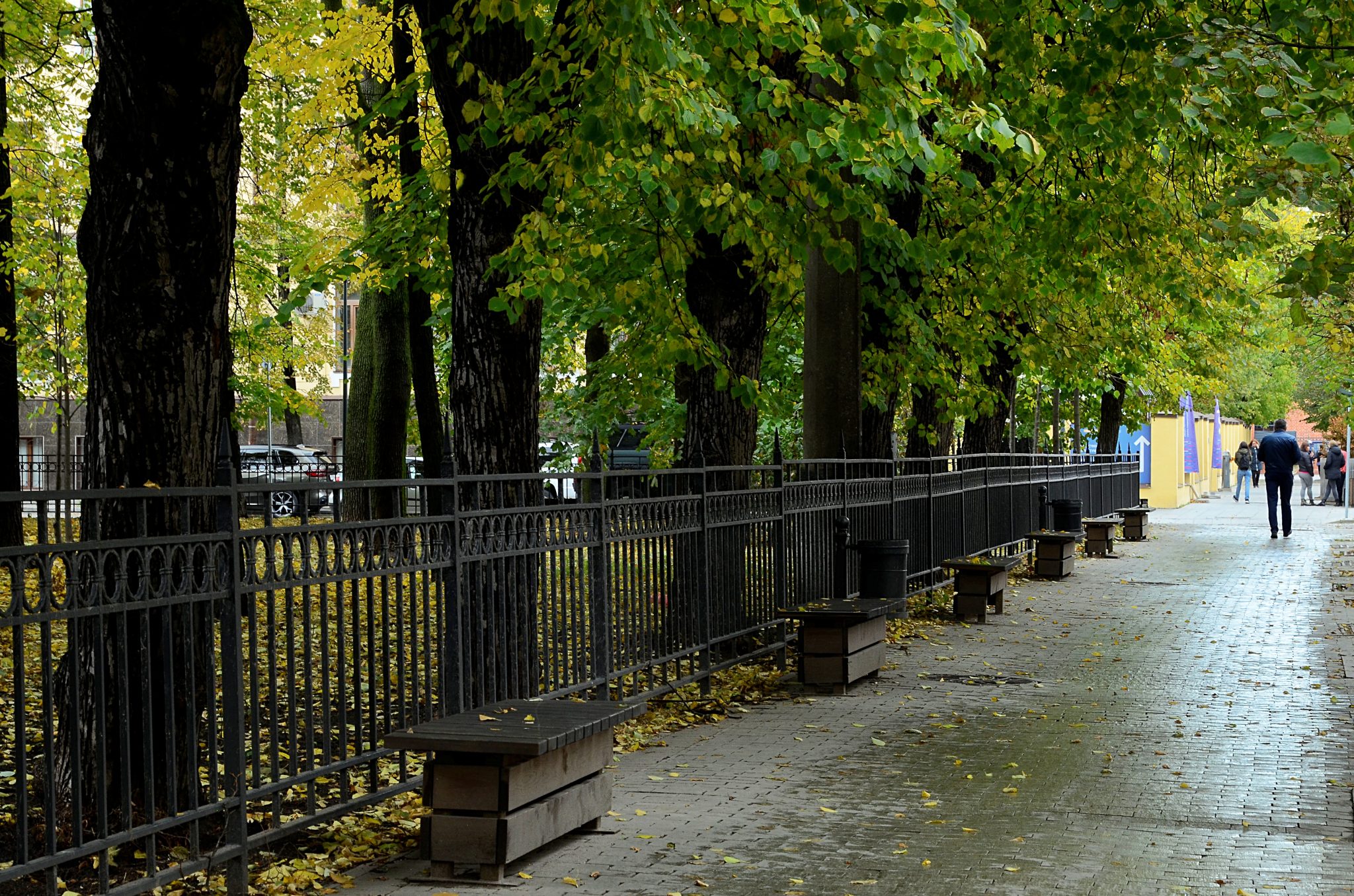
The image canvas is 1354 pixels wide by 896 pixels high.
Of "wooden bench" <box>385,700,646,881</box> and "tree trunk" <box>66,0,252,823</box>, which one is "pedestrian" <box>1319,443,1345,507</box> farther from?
"tree trunk" <box>66,0,252,823</box>

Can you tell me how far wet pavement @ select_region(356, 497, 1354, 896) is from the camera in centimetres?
632

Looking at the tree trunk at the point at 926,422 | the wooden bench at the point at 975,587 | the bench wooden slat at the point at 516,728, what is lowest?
the wooden bench at the point at 975,587

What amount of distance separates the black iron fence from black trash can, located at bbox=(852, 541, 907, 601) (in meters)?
1.53

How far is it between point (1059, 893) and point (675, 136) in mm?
5961

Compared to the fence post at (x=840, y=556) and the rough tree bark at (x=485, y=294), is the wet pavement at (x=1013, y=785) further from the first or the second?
the rough tree bark at (x=485, y=294)

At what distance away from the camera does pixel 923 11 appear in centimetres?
890

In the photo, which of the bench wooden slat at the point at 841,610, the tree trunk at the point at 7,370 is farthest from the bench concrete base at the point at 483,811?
the tree trunk at the point at 7,370

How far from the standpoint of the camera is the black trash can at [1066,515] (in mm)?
25375

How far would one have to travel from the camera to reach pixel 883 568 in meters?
13.7

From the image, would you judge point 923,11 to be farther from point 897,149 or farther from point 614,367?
point 614,367

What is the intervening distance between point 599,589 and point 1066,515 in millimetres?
17595

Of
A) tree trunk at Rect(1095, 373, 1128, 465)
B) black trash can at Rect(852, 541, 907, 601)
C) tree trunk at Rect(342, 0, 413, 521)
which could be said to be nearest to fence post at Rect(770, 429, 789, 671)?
black trash can at Rect(852, 541, 907, 601)

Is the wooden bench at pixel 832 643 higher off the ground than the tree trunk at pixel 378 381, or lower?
lower

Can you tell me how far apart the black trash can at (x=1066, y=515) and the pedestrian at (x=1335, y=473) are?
25.4m
